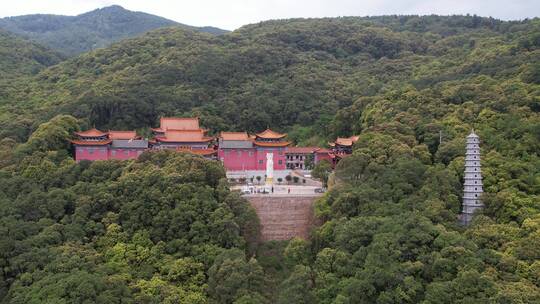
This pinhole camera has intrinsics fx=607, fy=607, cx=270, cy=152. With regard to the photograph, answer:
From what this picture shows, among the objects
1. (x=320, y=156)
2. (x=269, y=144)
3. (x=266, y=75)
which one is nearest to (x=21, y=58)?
(x=266, y=75)

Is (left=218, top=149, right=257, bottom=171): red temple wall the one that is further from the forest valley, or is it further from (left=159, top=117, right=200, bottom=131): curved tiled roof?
the forest valley

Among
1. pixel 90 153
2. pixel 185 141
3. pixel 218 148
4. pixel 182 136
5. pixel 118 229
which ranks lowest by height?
pixel 118 229

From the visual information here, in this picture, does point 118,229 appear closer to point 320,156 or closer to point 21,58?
point 320,156

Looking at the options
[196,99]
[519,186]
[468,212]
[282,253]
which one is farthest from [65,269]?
[196,99]

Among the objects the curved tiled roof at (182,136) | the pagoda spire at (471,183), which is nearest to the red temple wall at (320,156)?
the curved tiled roof at (182,136)

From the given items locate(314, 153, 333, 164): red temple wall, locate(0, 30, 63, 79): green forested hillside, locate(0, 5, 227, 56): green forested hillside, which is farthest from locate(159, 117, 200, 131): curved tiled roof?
locate(0, 5, 227, 56): green forested hillside

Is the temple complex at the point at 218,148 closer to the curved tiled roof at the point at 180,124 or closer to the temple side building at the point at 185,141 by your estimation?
the temple side building at the point at 185,141

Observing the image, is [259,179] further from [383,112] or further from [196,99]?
[196,99]
